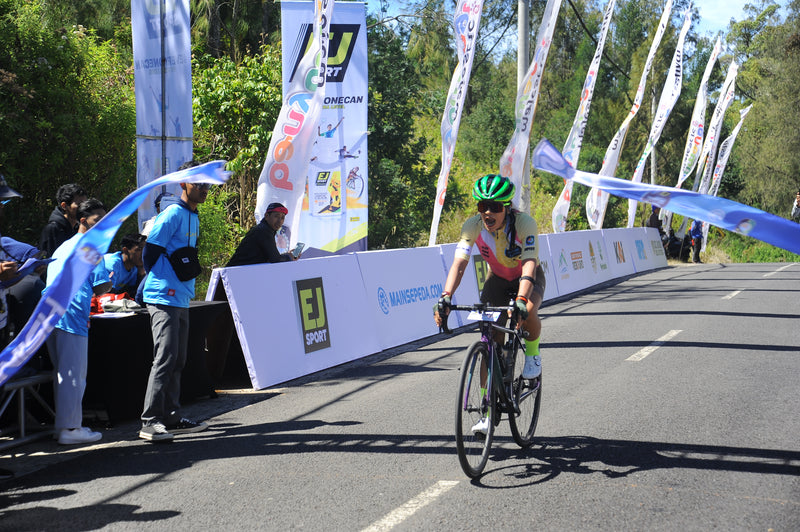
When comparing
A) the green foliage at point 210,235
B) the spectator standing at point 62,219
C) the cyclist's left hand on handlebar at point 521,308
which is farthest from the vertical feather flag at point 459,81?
the cyclist's left hand on handlebar at point 521,308

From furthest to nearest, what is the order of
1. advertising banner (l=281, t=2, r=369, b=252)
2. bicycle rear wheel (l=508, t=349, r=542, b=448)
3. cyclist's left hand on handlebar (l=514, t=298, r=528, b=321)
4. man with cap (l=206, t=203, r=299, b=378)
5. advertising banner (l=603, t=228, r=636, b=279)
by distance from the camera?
advertising banner (l=603, t=228, r=636, b=279) → advertising banner (l=281, t=2, r=369, b=252) → man with cap (l=206, t=203, r=299, b=378) → bicycle rear wheel (l=508, t=349, r=542, b=448) → cyclist's left hand on handlebar (l=514, t=298, r=528, b=321)

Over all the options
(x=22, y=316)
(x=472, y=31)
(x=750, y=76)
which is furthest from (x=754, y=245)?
(x=22, y=316)

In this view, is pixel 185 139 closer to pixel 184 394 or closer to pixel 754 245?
pixel 184 394

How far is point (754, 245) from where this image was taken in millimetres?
48094

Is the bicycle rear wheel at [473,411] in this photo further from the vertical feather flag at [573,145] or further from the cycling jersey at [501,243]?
the vertical feather flag at [573,145]

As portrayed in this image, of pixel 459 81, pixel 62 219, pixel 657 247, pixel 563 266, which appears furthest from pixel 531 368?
pixel 657 247

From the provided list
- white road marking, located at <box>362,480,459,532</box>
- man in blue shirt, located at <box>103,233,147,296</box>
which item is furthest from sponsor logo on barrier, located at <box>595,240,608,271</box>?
white road marking, located at <box>362,480,459,532</box>

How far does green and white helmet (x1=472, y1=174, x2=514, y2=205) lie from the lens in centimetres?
538

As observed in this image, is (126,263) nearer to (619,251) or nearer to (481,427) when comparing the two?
(481,427)

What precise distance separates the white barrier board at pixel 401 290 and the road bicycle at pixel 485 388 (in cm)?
534

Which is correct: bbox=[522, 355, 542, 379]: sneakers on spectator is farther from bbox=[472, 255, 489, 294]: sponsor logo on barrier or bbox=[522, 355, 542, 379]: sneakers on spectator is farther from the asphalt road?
bbox=[472, 255, 489, 294]: sponsor logo on barrier

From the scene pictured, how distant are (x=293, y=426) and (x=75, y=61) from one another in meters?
8.18

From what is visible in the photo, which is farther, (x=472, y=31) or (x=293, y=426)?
(x=472, y=31)

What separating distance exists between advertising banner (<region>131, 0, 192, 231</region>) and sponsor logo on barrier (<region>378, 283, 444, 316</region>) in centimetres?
341
